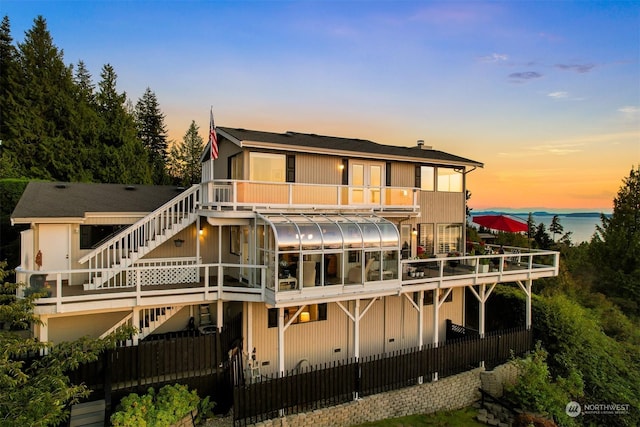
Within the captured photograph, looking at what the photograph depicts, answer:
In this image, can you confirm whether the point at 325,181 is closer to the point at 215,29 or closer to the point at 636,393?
the point at 215,29

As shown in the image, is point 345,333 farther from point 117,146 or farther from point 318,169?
point 117,146

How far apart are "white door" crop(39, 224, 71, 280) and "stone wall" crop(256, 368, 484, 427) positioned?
27.6 feet

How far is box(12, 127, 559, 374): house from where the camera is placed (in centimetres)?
1035

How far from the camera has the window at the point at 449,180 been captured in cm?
1645

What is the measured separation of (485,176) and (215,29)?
3581cm

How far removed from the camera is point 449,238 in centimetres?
1664

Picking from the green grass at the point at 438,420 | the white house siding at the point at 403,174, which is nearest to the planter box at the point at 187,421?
the green grass at the point at 438,420

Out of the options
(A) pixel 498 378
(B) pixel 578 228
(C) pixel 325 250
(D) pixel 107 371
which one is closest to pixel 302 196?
(C) pixel 325 250

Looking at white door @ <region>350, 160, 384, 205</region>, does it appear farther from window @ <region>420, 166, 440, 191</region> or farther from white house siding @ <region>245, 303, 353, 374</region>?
white house siding @ <region>245, 303, 353, 374</region>

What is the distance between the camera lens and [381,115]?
2500 cm

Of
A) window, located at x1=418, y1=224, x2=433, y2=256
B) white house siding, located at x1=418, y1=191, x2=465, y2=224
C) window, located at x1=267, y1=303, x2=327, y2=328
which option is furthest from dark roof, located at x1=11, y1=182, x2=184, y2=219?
white house siding, located at x1=418, y1=191, x2=465, y2=224

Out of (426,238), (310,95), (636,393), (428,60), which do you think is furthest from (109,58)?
(636,393)

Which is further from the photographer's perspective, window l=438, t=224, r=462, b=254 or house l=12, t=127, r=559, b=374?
window l=438, t=224, r=462, b=254

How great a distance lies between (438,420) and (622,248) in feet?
85.1
